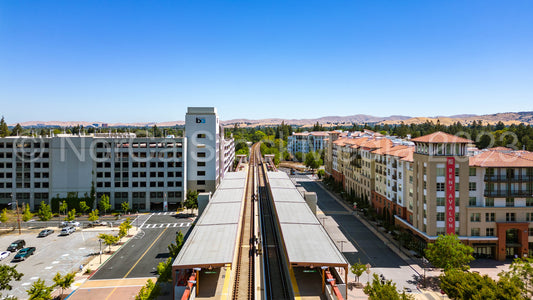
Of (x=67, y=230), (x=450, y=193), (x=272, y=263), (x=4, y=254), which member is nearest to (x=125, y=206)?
(x=67, y=230)

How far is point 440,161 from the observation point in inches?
1966

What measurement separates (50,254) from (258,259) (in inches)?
1342

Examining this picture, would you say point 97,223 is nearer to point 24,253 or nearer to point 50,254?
point 50,254

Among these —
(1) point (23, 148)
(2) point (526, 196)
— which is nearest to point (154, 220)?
(1) point (23, 148)

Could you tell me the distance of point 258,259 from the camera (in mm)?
43250

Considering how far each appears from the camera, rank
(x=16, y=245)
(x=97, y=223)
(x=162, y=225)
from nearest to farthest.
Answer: (x=16, y=245)
(x=162, y=225)
(x=97, y=223)

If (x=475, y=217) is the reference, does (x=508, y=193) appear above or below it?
above

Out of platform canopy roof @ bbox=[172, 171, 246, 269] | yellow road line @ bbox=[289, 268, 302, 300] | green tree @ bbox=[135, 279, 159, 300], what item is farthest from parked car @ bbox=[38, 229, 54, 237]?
yellow road line @ bbox=[289, 268, 302, 300]

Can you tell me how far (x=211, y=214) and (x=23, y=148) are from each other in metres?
58.3

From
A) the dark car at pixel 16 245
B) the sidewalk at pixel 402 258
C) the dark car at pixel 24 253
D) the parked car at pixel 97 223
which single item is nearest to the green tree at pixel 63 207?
the parked car at pixel 97 223

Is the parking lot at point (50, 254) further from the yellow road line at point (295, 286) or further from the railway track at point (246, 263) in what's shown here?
the yellow road line at point (295, 286)

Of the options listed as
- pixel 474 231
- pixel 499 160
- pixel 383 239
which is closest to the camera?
pixel 474 231

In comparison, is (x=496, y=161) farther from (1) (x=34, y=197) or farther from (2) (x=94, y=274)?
(1) (x=34, y=197)

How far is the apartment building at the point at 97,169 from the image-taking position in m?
78.4
